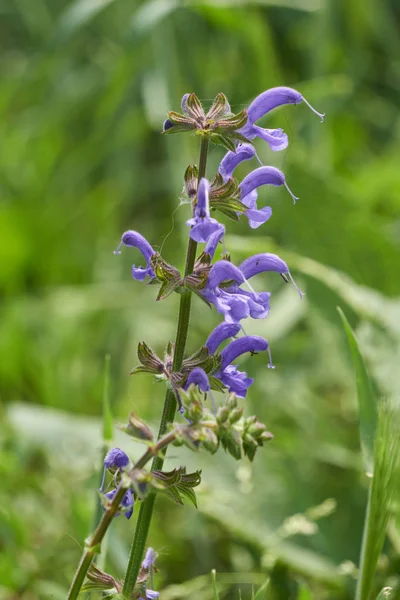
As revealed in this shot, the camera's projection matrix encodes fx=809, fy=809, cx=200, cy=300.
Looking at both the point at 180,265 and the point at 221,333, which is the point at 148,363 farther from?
the point at 180,265

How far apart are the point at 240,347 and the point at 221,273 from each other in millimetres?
126

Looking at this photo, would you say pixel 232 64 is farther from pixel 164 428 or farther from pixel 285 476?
pixel 164 428

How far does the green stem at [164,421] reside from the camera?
0.89 meters

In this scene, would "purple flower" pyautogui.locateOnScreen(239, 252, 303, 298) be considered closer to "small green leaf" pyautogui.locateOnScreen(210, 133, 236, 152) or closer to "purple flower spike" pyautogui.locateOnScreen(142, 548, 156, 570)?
"small green leaf" pyautogui.locateOnScreen(210, 133, 236, 152)

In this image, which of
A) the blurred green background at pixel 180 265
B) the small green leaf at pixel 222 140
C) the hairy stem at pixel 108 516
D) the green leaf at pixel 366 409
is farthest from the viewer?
the blurred green background at pixel 180 265

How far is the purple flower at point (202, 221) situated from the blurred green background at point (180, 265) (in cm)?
13

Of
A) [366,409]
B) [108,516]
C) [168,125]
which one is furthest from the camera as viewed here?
[366,409]

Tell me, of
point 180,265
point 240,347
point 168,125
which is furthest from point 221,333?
point 180,265

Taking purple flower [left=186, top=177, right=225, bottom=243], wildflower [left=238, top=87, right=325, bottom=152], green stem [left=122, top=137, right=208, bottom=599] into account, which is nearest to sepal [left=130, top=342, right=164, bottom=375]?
green stem [left=122, top=137, right=208, bottom=599]

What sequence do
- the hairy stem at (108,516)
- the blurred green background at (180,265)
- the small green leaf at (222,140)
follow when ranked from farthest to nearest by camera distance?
the blurred green background at (180,265) < the small green leaf at (222,140) < the hairy stem at (108,516)

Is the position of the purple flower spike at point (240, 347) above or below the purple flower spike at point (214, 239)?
below

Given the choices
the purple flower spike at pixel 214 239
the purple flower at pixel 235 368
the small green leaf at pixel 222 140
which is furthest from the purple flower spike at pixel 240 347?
the small green leaf at pixel 222 140

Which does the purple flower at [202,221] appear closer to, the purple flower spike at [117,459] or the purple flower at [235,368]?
the purple flower at [235,368]

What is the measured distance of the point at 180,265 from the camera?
234 centimetres
